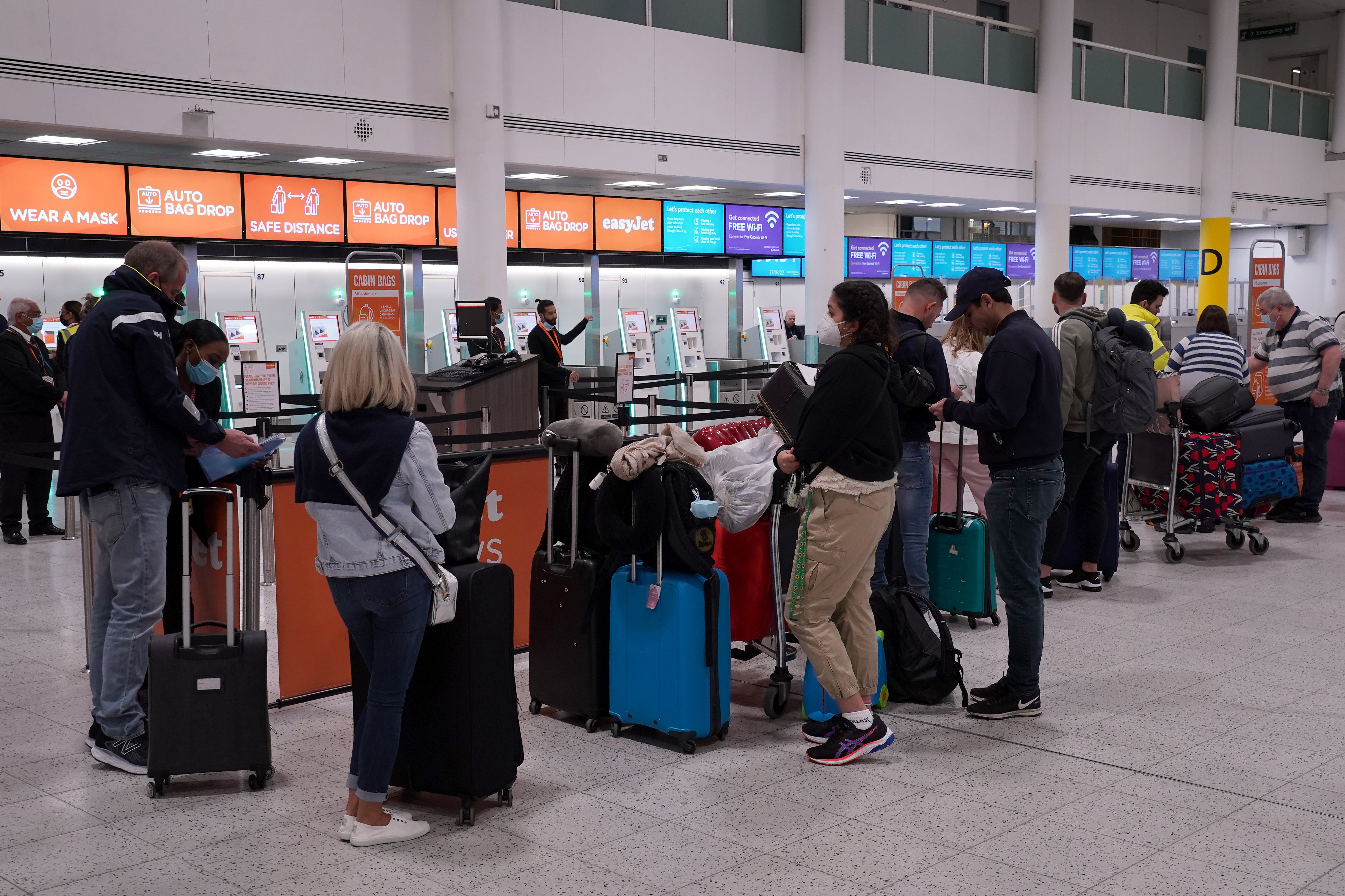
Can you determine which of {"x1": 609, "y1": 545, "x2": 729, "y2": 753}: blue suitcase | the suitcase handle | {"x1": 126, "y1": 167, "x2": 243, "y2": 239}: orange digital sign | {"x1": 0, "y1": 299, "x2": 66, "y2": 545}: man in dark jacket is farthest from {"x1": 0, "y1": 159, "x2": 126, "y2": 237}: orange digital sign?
{"x1": 609, "y1": 545, "x2": 729, "y2": 753}: blue suitcase

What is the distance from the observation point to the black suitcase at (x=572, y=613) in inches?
177

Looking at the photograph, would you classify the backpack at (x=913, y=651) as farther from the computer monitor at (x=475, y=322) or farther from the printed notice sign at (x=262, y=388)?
the computer monitor at (x=475, y=322)

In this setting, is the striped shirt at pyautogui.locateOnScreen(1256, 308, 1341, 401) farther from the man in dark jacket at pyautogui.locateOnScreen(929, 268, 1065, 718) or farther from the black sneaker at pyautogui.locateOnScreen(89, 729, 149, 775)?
the black sneaker at pyautogui.locateOnScreen(89, 729, 149, 775)

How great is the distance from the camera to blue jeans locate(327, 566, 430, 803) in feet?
11.1

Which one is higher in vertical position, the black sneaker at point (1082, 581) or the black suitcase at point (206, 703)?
the black suitcase at point (206, 703)

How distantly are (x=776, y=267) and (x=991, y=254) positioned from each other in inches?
192

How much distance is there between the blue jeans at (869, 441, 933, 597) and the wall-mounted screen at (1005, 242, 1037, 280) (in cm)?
1692

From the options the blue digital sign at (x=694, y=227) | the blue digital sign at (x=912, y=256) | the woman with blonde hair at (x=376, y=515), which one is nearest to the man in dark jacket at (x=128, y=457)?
the woman with blonde hair at (x=376, y=515)

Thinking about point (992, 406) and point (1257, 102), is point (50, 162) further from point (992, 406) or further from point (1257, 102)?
point (1257, 102)

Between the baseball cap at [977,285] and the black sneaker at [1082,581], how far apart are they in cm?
288

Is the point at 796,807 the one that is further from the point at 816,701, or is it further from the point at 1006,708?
the point at 1006,708

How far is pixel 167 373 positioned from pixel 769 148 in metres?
12.2

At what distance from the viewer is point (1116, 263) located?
23641 millimetres

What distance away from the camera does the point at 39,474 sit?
348 inches
